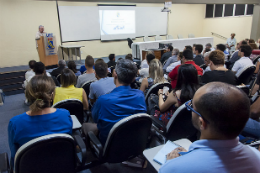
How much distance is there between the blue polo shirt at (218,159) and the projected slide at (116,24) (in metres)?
8.88

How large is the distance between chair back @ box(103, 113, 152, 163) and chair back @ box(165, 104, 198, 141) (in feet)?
0.76

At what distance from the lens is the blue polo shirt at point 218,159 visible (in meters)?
0.66

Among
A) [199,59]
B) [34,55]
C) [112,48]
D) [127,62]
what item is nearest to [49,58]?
[34,55]

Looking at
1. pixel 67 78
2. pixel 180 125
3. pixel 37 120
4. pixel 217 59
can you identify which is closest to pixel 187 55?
pixel 217 59

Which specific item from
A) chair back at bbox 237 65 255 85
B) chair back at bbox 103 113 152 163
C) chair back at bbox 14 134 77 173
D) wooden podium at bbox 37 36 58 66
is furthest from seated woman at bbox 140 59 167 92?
wooden podium at bbox 37 36 58 66

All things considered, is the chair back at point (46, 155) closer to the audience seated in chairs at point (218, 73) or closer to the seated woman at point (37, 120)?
the seated woman at point (37, 120)

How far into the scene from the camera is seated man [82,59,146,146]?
4.99 feet

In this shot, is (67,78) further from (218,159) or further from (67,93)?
(218,159)

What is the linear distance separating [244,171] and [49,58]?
247 inches

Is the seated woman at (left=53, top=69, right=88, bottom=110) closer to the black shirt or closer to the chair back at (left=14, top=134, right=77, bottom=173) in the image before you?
the chair back at (left=14, top=134, right=77, bottom=173)

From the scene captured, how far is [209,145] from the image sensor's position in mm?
699

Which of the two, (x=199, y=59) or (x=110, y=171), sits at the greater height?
(x=199, y=59)

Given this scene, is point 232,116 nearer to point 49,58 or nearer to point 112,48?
point 49,58

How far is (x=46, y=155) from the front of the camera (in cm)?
122
